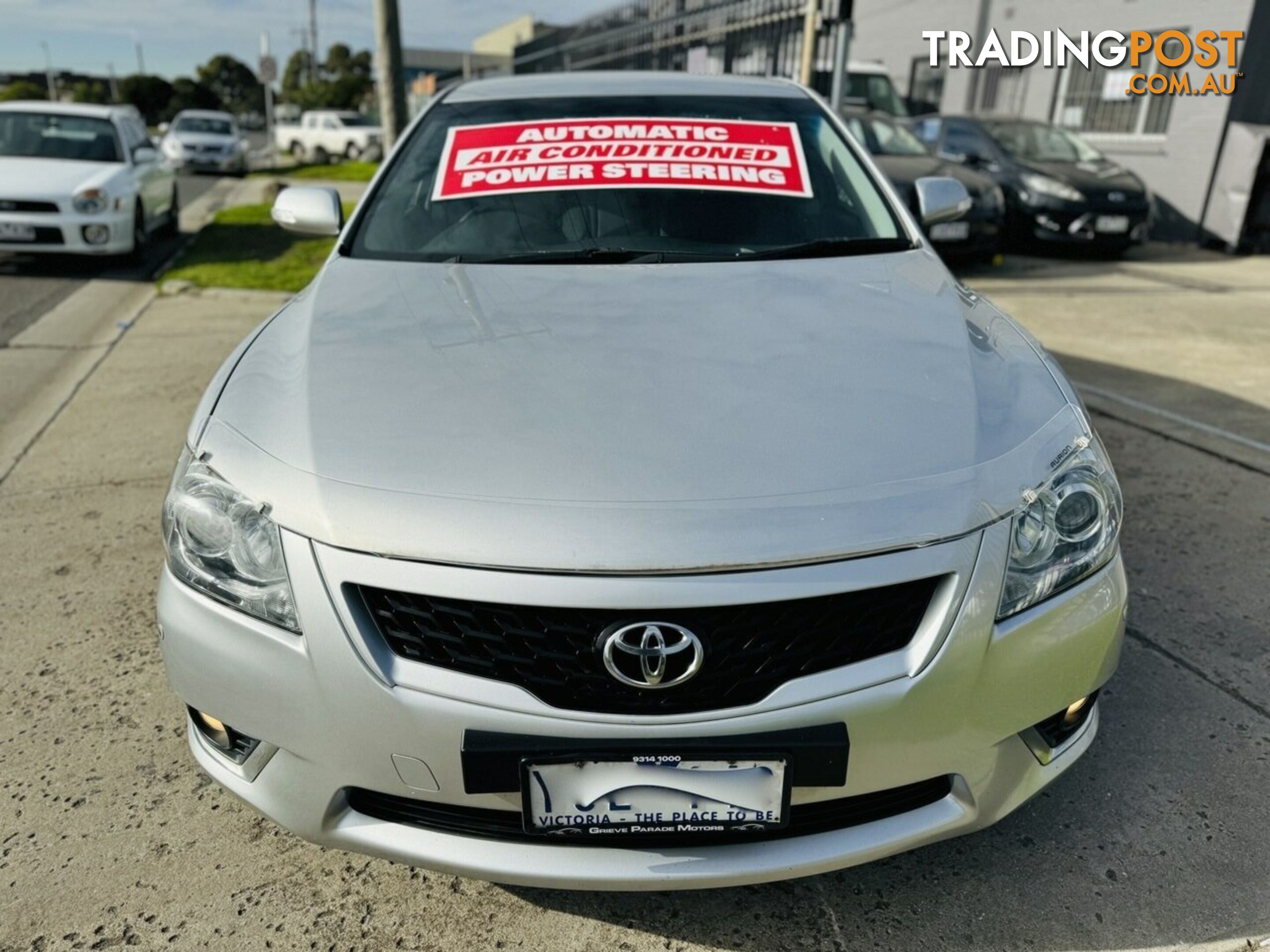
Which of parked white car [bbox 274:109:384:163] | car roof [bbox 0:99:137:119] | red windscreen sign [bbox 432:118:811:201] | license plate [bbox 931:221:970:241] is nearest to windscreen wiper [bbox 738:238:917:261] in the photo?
red windscreen sign [bbox 432:118:811:201]

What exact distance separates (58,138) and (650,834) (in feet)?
32.4

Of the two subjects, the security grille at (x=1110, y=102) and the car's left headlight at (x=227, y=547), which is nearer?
the car's left headlight at (x=227, y=547)

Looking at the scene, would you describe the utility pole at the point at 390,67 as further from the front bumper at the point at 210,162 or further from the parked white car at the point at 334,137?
the parked white car at the point at 334,137

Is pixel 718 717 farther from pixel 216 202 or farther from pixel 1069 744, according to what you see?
pixel 216 202

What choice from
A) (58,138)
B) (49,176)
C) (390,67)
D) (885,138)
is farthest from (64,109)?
(885,138)

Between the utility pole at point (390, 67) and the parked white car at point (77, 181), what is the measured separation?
2373mm

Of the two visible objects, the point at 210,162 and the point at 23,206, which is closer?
the point at 23,206

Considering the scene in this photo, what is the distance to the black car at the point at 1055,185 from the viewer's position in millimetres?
9562

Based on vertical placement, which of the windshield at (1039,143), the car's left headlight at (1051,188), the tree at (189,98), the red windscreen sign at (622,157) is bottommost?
the tree at (189,98)

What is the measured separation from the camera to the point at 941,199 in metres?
3.22

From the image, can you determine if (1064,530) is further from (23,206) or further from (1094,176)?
(1094,176)

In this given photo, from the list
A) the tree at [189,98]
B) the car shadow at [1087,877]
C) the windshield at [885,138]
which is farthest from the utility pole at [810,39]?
the tree at [189,98]

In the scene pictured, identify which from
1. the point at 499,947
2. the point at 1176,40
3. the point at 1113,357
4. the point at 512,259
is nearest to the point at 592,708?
the point at 499,947

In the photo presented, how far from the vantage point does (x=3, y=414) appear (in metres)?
4.77
